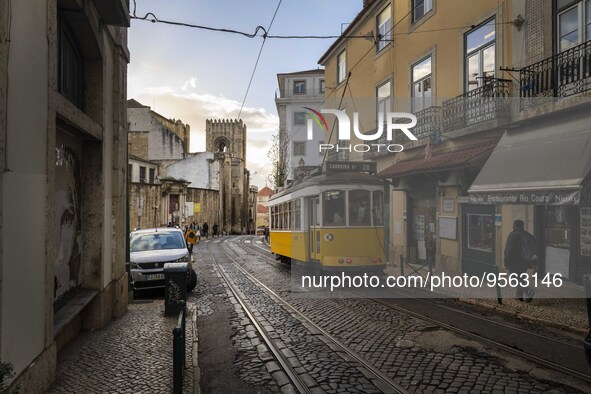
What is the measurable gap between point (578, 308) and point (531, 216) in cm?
347

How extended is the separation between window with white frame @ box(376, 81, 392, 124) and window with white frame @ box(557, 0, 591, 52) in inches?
365

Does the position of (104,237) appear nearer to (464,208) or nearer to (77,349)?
(77,349)

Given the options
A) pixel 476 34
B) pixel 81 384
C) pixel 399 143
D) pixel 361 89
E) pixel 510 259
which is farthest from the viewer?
pixel 361 89

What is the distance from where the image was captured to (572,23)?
37.6ft

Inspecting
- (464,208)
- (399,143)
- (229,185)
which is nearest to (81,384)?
(464,208)

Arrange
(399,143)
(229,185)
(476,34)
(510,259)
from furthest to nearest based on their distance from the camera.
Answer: (229,185), (399,143), (476,34), (510,259)

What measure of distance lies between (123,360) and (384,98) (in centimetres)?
1796

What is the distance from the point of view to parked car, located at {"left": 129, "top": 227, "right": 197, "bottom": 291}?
11633mm

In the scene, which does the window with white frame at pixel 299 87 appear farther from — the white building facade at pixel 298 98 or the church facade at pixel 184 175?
the church facade at pixel 184 175

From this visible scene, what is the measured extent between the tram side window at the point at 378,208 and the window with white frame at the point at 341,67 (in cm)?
1444

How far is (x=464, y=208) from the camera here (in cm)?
1550

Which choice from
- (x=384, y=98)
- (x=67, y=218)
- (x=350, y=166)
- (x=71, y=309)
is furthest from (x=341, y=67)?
(x=71, y=309)

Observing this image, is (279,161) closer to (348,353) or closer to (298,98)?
(298,98)

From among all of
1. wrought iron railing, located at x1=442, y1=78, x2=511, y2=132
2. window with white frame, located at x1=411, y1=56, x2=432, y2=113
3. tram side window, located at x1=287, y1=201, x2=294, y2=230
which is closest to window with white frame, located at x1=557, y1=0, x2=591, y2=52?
wrought iron railing, located at x1=442, y1=78, x2=511, y2=132
